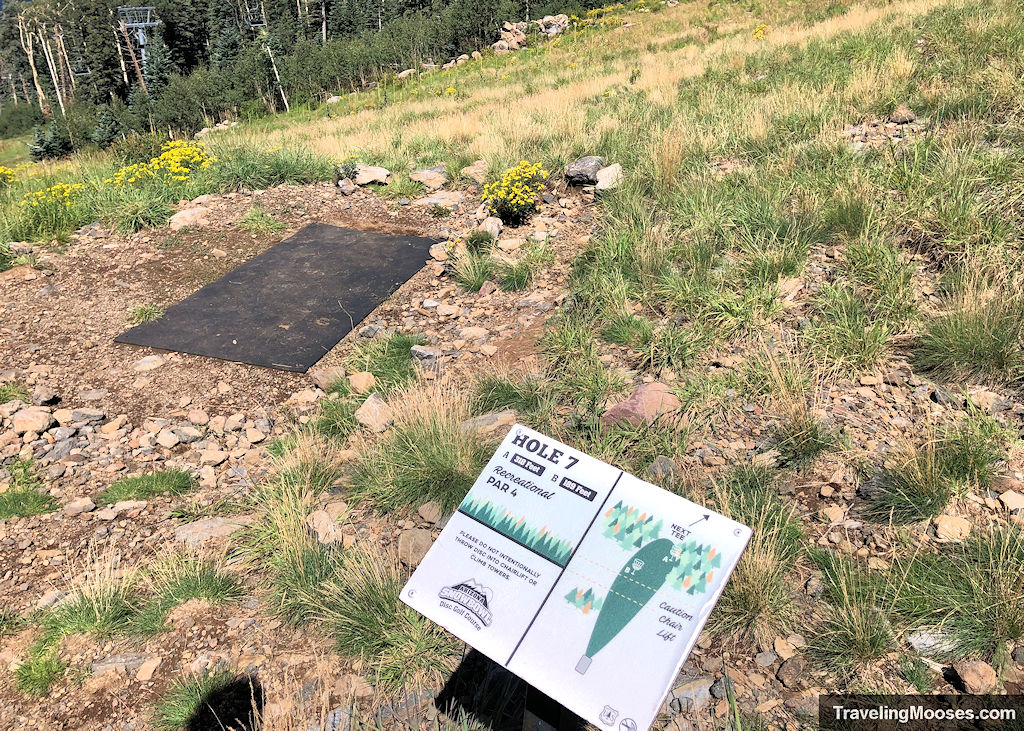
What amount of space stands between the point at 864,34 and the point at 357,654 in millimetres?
10553

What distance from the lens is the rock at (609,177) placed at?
668cm

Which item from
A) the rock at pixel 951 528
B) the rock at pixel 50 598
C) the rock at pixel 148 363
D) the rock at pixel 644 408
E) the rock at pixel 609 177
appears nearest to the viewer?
the rock at pixel 951 528

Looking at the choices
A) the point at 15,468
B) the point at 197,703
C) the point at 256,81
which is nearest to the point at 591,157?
the point at 15,468

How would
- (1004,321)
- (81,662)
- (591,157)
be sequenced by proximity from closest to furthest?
(81,662) < (1004,321) < (591,157)

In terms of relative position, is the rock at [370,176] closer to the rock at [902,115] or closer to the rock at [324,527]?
the rock at [902,115]

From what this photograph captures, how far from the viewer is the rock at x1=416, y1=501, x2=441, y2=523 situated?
3.37m

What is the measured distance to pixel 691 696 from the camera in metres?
2.44

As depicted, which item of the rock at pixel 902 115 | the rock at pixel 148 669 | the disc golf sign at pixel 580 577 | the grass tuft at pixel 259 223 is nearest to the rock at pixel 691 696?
the disc golf sign at pixel 580 577

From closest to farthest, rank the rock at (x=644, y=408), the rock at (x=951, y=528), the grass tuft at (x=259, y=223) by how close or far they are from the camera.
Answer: the rock at (x=951, y=528) → the rock at (x=644, y=408) → the grass tuft at (x=259, y=223)

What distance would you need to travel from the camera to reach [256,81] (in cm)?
4044

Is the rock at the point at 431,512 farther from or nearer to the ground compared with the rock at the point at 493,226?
nearer to the ground

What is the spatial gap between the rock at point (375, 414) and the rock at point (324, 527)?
0.74 meters

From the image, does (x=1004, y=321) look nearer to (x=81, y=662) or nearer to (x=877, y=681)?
(x=877, y=681)

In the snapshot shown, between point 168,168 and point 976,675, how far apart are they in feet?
29.6
